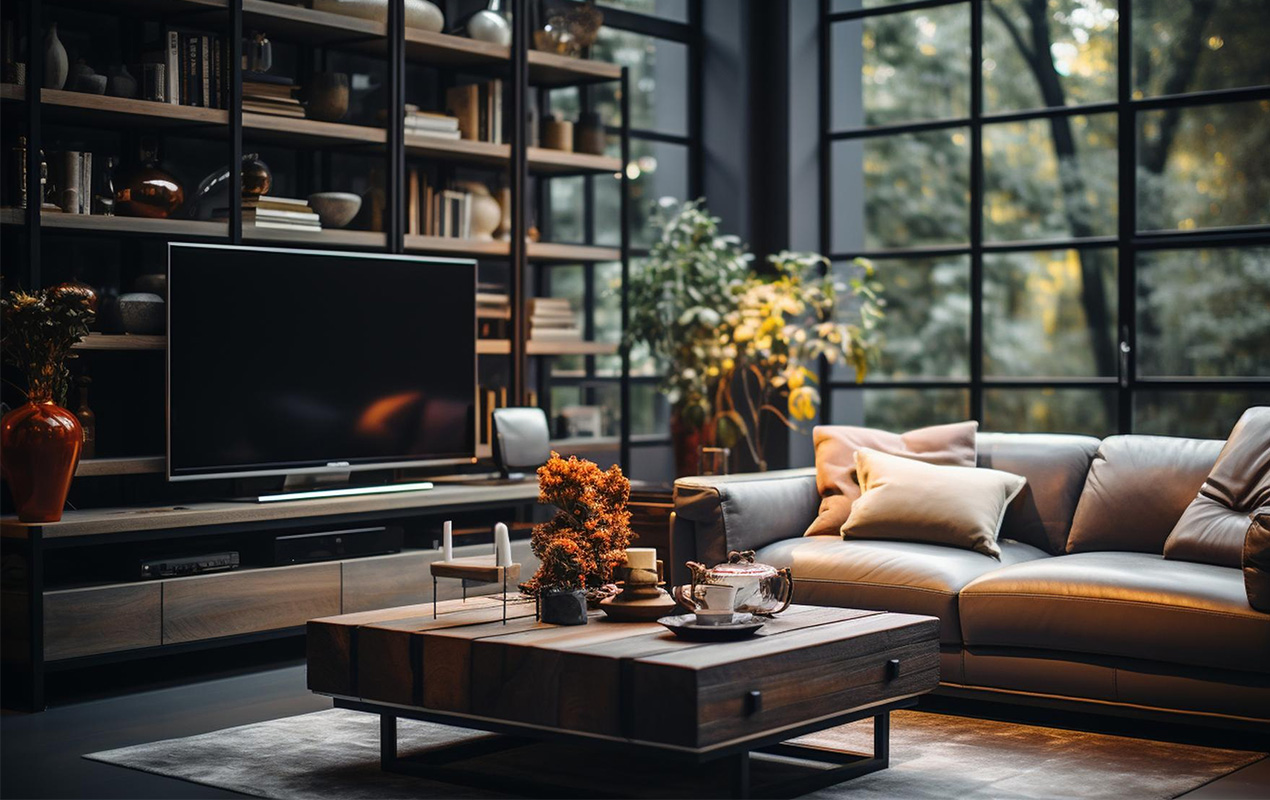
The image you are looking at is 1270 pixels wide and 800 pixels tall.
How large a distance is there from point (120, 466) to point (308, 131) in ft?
4.25

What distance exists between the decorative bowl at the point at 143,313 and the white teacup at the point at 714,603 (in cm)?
220

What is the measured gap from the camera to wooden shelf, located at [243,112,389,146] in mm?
4910

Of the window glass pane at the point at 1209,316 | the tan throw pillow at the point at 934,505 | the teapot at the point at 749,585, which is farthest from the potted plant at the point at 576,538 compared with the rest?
the window glass pane at the point at 1209,316

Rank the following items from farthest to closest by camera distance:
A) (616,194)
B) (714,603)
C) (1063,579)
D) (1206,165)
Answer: (1206,165) → (616,194) → (1063,579) → (714,603)

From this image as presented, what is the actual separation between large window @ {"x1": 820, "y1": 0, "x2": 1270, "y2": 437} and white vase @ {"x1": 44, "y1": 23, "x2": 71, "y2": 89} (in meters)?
3.65

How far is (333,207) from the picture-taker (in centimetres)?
522

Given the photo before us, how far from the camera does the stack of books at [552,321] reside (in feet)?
→ 19.4

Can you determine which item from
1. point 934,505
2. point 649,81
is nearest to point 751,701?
point 934,505

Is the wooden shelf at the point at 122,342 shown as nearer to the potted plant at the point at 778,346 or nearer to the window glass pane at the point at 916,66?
the potted plant at the point at 778,346

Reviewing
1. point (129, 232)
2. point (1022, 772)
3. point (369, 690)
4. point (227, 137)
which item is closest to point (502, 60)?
point (227, 137)

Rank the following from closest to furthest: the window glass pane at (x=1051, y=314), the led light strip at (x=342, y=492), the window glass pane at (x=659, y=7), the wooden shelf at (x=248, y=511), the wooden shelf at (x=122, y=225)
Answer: the wooden shelf at (x=248, y=511) < the wooden shelf at (x=122, y=225) < the led light strip at (x=342, y=492) < the window glass pane at (x=659, y=7) < the window glass pane at (x=1051, y=314)

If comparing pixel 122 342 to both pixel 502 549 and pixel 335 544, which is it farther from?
pixel 502 549

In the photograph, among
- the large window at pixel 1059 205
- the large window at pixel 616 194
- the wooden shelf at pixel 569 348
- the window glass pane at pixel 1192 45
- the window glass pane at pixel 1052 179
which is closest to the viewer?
the wooden shelf at pixel 569 348

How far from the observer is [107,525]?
423 centimetres
